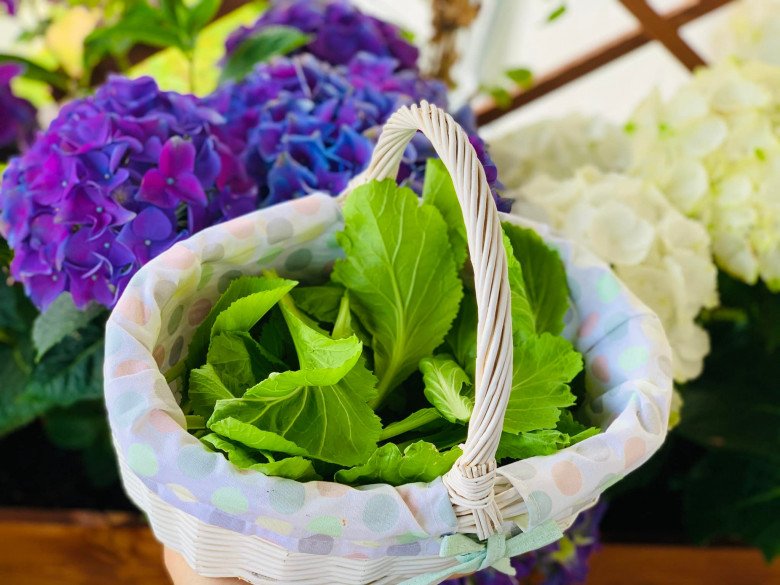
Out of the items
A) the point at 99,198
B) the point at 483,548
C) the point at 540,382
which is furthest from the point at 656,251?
the point at 99,198

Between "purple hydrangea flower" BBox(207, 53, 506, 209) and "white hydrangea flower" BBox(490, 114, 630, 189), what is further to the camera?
"white hydrangea flower" BBox(490, 114, 630, 189)

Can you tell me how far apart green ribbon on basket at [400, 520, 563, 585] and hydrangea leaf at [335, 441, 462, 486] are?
36 millimetres

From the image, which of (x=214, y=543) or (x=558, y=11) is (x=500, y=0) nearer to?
(x=558, y=11)

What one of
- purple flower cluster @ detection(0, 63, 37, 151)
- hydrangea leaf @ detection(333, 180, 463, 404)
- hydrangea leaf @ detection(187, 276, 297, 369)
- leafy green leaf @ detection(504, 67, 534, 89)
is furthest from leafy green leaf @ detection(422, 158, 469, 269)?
purple flower cluster @ detection(0, 63, 37, 151)

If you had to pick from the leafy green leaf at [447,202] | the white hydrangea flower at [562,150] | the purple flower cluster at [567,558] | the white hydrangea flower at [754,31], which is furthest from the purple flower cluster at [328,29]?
the purple flower cluster at [567,558]

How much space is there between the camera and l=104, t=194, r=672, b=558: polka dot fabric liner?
35 centimetres

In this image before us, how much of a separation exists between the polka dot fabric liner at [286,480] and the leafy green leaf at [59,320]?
0.38 ft

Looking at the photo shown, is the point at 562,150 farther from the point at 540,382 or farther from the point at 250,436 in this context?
the point at 250,436

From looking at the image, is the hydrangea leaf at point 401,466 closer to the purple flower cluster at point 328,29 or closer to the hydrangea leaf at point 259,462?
the hydrangea leaf at point 259,462

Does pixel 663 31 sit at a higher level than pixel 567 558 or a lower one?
higher

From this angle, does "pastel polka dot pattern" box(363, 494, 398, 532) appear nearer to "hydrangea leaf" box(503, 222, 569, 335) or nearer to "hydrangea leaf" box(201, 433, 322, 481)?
"hydrangea leaf" box(201, 433, 322, 481)

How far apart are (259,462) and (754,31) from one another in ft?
2.39

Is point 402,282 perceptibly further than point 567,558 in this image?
No

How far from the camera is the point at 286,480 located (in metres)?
0.36
